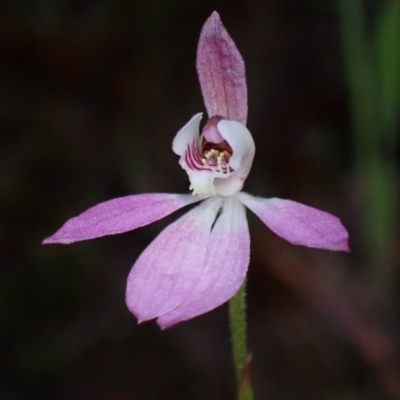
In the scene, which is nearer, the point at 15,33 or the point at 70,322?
the point at 70,322

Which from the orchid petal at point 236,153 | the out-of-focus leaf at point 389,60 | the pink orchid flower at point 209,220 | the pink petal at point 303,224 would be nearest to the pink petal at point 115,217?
the pink orchid flower at point 209,220

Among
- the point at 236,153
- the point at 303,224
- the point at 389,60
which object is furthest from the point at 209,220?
the point at 389,60

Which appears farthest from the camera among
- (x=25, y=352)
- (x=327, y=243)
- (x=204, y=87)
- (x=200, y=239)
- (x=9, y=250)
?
(x=9, y=250)

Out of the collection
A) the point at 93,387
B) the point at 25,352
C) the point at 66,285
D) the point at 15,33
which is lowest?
the point at 93,387

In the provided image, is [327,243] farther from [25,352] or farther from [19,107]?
[19,107]

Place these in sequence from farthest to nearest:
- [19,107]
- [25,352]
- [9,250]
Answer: [19,107], [9,250], [25,352]

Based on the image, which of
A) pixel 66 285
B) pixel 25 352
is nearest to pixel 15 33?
pixel 66 285

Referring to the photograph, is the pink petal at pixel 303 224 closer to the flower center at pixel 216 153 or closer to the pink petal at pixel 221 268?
the pink petal at pixel 221 268
